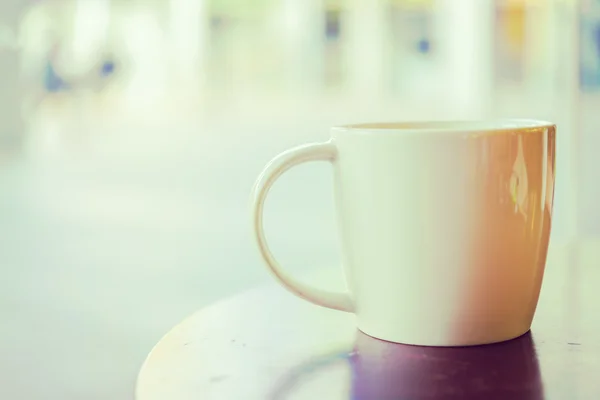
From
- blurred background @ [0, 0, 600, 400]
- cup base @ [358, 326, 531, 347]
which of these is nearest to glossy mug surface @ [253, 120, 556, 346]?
cup base @ [358, 326, 531, 347]

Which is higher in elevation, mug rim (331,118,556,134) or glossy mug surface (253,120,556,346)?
mug rim (331,118,556,134)

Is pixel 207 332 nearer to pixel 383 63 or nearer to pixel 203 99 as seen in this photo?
pixel 383 63

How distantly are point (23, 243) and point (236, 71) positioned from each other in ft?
11.8

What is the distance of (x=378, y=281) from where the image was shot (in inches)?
14.2

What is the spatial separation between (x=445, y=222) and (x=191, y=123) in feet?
17.3

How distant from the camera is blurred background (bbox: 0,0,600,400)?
1805 mm

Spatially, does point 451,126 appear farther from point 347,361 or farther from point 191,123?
point 191,123


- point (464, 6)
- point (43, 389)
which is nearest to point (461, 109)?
point (464, 6)

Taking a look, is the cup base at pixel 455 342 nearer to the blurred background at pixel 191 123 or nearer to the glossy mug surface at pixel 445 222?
the glossy mug surface at pixel 445 222

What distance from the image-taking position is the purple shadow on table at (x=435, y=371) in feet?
0.99

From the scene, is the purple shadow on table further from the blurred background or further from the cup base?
the blurred background

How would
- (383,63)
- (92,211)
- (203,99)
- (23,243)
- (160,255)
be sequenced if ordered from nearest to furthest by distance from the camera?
(160,255) < (23,243) < (92,211) < (383,63) < (203,99)

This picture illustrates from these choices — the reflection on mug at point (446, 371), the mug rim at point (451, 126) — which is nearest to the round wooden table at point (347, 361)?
the reflection on mug at point (446, 371)

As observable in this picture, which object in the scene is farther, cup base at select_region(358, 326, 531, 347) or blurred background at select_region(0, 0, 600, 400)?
blurred background at select_region(0, 0, 600, 400)
